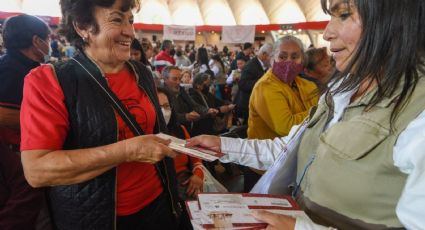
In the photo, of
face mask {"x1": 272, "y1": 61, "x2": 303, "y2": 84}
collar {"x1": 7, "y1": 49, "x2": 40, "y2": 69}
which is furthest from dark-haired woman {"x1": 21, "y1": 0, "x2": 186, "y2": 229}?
face mask {"x1": 272, "y1": 61, "x2": 303, "y2": 84}

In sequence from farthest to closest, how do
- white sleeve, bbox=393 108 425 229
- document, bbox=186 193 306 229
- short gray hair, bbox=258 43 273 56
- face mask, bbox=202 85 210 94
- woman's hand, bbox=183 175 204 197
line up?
face mask, bbox=202 85 210 94 → short gray hair, bbox=258 43 273 56 → woman's hand, bbox=183 175 204 197 → document, bbox=186 193 306 229 → white sleeve, bbox=393 108 425 229

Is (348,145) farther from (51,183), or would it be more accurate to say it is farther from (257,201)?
(51,183)

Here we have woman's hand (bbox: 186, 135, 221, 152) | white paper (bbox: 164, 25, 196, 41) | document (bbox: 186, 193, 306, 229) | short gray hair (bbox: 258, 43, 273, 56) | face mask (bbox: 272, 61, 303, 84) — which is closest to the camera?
document (bbox: 186, 193, 306, 229)

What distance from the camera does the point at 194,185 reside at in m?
2.55

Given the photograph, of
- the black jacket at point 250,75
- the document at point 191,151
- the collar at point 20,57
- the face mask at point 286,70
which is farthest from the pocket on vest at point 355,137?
the black jacket at point 250,75

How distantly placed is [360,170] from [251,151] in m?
0.82

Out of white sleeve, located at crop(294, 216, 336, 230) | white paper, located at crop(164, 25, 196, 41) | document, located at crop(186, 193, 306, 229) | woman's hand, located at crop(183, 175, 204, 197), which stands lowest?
woman's hand, located at crop(183, 175, 204, 197)

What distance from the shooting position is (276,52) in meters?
3.06

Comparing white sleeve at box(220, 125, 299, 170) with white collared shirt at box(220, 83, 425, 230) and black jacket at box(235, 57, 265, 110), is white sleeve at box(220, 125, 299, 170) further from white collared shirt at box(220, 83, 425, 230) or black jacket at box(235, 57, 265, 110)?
black jacket at box(235, 57, 265, 110)

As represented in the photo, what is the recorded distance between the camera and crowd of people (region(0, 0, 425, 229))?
100cm

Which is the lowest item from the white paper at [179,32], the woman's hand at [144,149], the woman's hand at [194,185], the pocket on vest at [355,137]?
the woman's hand at [194,185]

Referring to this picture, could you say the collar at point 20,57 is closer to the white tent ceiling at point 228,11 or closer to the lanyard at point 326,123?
the lanyard at point 326,123

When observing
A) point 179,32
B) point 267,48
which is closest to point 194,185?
point 267,48

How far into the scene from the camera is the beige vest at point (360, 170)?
0.97 meters
